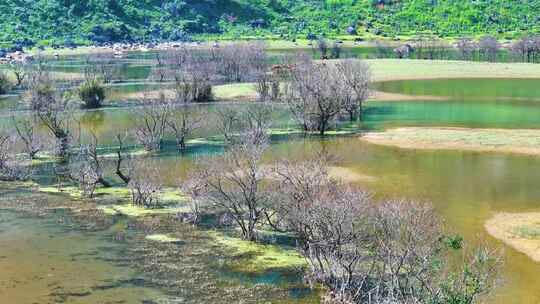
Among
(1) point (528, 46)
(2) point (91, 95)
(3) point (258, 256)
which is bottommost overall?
(3) point (258, 256)

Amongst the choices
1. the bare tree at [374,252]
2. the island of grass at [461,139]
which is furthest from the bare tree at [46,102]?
the bare tree at [374,252]

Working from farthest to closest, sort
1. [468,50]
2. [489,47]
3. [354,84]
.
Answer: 1. [468,50]
2. [489,47]
3. [354,84]

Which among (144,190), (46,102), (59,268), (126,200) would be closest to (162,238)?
(59,268)

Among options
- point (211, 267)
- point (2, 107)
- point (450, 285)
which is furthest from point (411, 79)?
point (450, 285)

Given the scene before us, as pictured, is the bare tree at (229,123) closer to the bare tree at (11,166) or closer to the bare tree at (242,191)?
the bare tree at (11,166)

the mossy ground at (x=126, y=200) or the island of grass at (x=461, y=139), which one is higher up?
the island of grass at (x=461, y=139)

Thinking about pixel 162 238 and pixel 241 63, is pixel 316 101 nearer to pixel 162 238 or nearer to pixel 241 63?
pixel 162 238

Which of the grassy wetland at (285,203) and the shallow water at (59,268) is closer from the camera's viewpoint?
the grassy wetland at (285,203)
